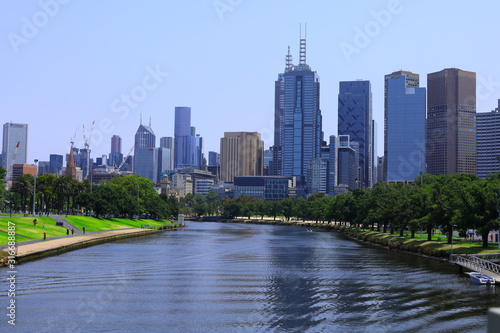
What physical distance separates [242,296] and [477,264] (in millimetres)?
35121

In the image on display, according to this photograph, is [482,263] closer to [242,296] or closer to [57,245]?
[242,296]

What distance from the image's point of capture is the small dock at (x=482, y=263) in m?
71.6

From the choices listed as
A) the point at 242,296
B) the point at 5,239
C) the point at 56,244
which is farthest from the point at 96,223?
the point at 242,296

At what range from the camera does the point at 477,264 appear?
75000mm

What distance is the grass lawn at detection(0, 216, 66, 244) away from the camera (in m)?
106

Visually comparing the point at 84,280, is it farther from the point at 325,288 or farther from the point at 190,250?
the point at 190,250

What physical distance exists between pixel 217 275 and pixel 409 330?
33.8 m

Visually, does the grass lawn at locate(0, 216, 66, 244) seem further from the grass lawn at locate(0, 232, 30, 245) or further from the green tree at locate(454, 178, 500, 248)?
the green tree at locate(454, 178, 500, 248)

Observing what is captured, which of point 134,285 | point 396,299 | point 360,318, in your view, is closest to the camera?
point 360,318

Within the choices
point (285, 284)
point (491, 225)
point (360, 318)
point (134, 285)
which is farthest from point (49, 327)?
point (491, 225)

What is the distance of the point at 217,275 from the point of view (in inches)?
2923

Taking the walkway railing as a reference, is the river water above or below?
below

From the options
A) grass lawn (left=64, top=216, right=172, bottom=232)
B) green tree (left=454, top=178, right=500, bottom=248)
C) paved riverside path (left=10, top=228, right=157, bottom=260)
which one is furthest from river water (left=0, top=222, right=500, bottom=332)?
grass lawn (left=64, top=216, right=172, bottom=232)

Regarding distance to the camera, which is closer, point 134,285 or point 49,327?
point 49,327
